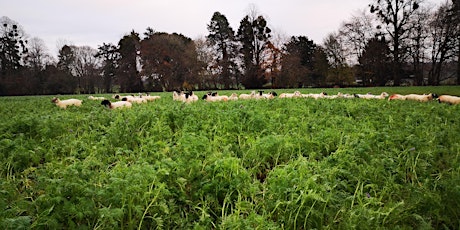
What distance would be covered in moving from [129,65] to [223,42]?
2118 cm

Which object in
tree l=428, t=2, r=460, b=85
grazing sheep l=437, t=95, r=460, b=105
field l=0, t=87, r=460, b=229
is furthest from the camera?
tree l=428, t=2, r=460, b=85

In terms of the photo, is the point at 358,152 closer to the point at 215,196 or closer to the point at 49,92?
the point at 215,196

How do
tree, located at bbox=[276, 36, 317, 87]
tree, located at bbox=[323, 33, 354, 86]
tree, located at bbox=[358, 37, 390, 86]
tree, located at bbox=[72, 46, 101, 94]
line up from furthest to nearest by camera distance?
tree, located at bbox=[72, 46, 101, 94] → tree, located at bbox=[276, 36, 317, 87] → tree, located at bbox=[323, 33, 354, 86] → tree, located at bbox=[358, 37, 390, 86]

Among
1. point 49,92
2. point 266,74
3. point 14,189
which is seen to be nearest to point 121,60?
point 49,92

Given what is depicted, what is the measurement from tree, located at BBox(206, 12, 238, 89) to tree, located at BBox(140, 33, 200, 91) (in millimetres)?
5043

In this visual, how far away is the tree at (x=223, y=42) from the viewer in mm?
55250

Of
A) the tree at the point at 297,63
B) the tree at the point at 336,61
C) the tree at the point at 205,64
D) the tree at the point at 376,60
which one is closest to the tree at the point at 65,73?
the tree at the point at 205,64

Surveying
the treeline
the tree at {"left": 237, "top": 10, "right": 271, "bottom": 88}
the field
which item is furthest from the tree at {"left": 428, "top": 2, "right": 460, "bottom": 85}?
the field

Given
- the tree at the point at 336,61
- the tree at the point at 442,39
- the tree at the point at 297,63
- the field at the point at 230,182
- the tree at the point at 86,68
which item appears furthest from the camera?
the tree at the point at 86,68

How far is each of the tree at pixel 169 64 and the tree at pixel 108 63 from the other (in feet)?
36.4

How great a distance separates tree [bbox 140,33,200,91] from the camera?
176 ft

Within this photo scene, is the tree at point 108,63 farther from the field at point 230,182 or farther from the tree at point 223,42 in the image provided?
the field at point 230,182

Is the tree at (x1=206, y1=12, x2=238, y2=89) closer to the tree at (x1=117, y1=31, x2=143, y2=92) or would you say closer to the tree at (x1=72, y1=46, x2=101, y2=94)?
the tree at (x1=117, y1=31, x2=143, y2=92)

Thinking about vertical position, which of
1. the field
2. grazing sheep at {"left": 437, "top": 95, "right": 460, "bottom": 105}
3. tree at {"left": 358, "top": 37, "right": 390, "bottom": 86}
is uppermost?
tree at {"left": 358, "top": 37, "right": 390, "bottom": 86}
